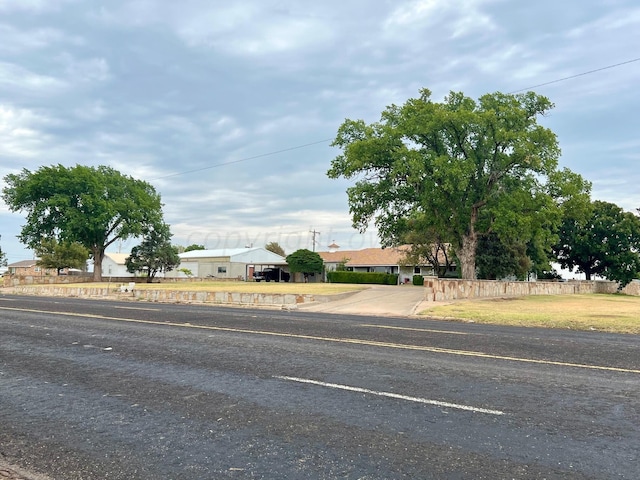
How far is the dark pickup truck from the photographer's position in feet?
218

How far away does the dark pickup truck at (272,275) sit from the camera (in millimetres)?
66500

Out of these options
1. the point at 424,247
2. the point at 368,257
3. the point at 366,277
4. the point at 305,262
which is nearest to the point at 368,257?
the point at 368,257

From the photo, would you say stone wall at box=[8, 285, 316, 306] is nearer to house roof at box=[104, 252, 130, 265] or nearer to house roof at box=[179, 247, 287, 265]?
house roof at box=[179, 247, 287, 265]

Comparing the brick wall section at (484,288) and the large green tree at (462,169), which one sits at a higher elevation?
the large green tree at (462,169)

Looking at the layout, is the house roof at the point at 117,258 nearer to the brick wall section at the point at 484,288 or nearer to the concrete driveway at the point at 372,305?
the concrete driveway at the point at 372,305

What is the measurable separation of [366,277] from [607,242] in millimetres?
28959

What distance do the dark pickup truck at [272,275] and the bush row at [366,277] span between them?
12918 millimetres

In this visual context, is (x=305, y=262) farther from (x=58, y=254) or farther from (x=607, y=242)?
(x=58, y=254)

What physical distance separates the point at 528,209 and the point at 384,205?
9.41 meters

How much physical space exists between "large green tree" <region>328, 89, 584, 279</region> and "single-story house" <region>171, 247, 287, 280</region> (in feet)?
124

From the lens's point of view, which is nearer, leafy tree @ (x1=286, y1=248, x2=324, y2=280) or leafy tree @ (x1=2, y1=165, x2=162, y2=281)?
leafy tree @ (x1=2, y1=165, x2=162, y2=281)

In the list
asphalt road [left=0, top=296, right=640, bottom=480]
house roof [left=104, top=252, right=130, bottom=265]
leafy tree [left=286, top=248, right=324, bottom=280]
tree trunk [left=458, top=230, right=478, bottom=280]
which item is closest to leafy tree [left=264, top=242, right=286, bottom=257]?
house roof [left=104, top=252, right=130, bottom=265]

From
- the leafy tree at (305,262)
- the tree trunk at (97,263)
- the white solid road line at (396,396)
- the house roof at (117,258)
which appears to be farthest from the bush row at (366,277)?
the house roof at (117,258)

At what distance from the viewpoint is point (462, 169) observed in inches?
1120
